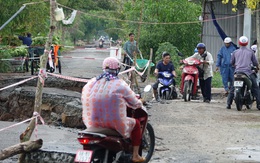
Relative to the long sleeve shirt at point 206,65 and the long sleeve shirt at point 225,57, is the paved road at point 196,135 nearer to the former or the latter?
the long sleeve shirt at point 206,65

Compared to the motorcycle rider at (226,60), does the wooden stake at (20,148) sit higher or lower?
lower

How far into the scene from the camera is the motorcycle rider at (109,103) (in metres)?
7.79

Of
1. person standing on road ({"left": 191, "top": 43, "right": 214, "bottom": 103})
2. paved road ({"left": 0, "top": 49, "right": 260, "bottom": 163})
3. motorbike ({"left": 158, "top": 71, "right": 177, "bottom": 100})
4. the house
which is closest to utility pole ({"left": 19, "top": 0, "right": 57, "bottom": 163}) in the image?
paved road ({"left": 0, "top": 49, "right": 260, "bottom": 163})

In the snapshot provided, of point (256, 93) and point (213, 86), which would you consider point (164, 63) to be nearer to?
point (256, 93)

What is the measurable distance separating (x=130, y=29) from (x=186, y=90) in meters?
14.1

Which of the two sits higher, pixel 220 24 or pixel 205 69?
pixel 220 24

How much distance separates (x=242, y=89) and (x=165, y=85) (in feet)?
9.32

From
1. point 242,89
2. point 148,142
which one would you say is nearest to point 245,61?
point 242,89

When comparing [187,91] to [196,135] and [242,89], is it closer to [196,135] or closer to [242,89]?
[242,89]

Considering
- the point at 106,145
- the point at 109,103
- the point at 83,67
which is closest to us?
the point at 106,145

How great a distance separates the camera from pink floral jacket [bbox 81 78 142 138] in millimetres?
7793

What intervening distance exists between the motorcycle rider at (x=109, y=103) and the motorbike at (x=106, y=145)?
0.37ft

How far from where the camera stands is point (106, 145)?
7.61 m

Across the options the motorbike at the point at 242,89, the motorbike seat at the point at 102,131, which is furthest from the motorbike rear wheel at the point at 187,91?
the motorbike seat at the point at 102,131
